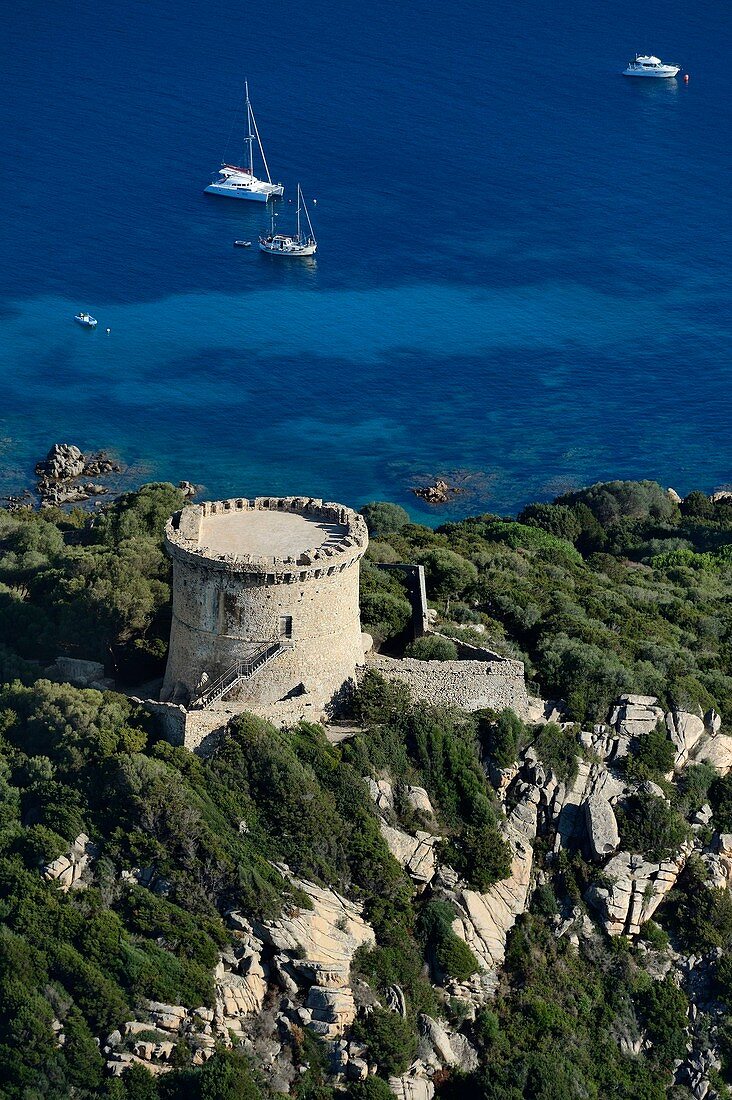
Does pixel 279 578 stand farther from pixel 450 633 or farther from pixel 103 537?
pixel 103 537

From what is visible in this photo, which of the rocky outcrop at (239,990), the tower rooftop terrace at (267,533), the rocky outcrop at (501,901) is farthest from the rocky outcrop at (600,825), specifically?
the rocky outcrop at (239,990)

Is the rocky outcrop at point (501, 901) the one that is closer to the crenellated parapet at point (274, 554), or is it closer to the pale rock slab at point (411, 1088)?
the pale rock slab at point (411, 1088)

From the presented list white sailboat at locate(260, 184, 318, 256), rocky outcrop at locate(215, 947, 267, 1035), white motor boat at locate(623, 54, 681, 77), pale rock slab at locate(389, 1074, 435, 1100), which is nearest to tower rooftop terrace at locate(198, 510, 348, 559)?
rocky outcrop at locate(215, 947, 267, 1035)

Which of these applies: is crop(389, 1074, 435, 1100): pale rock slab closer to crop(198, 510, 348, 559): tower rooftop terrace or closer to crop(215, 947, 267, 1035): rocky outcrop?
crop(215, 947, 267, 1035): rocky outcrop

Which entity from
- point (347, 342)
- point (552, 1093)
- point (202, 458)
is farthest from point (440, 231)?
point (552, 1093)

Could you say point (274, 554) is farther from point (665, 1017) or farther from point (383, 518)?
point (383, 518)

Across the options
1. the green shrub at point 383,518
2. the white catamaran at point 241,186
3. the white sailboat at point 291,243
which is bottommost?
the green shrub at point 383,518
